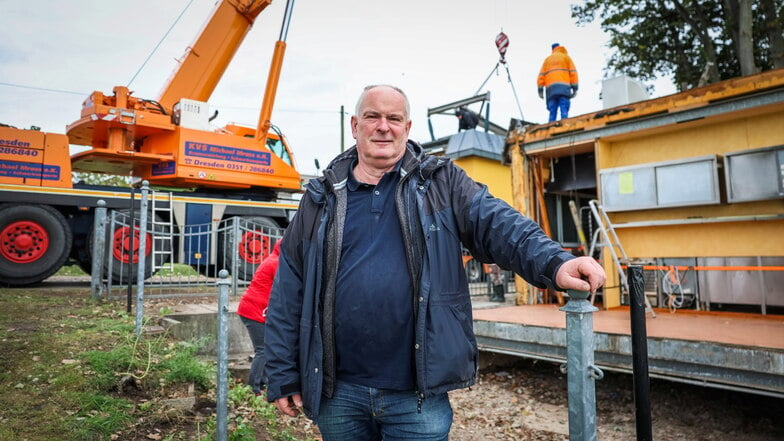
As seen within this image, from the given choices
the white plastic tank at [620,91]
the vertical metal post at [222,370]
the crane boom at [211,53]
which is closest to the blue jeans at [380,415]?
the vertical metal post at [222,370]

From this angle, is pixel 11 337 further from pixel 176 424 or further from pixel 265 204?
pixel 265 204

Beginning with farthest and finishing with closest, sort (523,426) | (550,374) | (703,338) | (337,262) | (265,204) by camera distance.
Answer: (265,204), (550,374), (523,426), (703,338), (337,262)

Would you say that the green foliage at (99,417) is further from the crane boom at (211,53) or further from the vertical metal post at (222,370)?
the crane boom at (211,53)

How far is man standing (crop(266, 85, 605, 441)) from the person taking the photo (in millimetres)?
1863

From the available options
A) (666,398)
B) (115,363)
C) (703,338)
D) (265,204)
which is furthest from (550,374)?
(265,204)

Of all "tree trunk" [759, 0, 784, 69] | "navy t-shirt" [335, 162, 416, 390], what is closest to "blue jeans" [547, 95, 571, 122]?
"tree trunk" [759, 0, 784, 69]

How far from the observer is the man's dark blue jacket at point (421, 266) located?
1.83 meters

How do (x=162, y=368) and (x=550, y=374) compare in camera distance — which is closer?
(x=162, y=368)

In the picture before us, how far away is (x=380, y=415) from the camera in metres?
1.90

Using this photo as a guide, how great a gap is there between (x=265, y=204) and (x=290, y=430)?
7173mm

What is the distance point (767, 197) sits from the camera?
18.9ft

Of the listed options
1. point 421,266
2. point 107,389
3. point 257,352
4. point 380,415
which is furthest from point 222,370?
point 421,266

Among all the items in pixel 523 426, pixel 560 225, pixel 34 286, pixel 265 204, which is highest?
pixel 265 204

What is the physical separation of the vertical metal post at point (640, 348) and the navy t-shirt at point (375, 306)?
1.07 m
